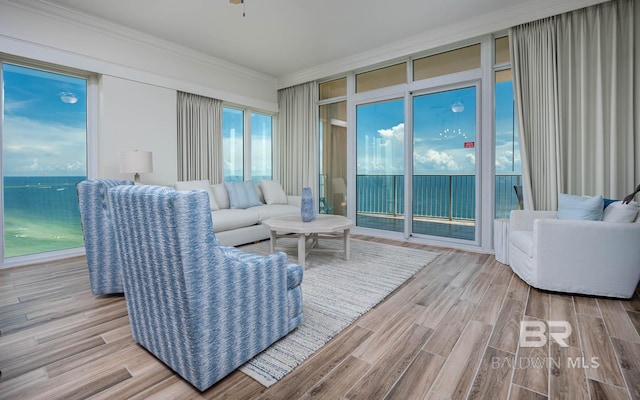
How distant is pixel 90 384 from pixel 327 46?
466 cm

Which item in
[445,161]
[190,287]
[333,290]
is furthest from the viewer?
[445,161]

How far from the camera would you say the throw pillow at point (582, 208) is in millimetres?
2600

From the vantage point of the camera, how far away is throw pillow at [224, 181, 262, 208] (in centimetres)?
482

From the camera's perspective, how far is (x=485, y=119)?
3932 millimetres

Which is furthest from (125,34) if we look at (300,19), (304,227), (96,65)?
(304,227)

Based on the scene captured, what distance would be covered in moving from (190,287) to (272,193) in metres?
4.12

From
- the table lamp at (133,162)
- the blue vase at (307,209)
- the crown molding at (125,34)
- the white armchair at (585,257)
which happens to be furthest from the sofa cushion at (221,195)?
the white armchair at (585,257)

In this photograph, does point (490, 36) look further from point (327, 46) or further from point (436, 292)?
point (436, 292)

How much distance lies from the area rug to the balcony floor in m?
0.84

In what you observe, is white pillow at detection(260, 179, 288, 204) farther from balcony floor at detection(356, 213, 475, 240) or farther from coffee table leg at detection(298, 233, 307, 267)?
coffee table leg at detection(298, 233, 307, 267)

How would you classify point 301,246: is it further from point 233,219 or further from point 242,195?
point 242,195

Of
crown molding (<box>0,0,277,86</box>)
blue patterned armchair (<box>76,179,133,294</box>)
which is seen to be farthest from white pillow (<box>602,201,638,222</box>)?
crown molding (<box>0,0,277,86</box>)

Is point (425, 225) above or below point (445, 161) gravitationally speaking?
below

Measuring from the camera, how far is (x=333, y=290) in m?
2.60
